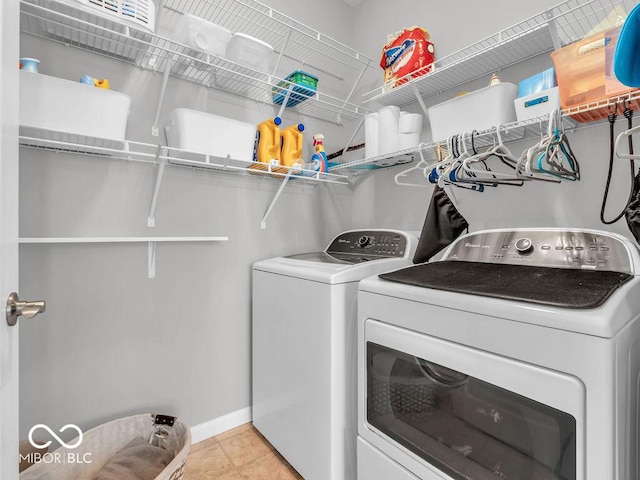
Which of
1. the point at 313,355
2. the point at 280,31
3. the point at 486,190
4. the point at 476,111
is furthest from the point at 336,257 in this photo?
the point at 280,31

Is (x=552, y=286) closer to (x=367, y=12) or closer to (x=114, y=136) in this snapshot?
(x=114, y=136)

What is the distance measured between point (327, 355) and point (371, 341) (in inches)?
9.2

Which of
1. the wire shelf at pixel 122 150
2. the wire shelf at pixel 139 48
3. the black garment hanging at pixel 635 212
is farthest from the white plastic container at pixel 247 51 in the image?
the black garment hanging at pixel 635 212

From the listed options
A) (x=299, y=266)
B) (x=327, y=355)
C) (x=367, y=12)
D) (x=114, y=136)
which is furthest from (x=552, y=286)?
(x=367, y=12)

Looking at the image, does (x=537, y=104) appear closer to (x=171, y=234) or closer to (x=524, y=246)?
(x=524, y=246)

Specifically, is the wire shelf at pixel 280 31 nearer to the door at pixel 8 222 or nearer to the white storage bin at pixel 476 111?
the white storage bin at pixel 476 111

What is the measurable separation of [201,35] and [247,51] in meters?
0.22

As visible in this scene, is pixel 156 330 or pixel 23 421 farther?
pixel 156 330

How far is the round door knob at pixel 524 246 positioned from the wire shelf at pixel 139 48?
1.33 m

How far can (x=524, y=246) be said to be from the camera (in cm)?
124

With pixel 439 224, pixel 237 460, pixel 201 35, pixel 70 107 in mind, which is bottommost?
pixel 237 460

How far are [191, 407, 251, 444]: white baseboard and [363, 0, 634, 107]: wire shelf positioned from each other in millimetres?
2095

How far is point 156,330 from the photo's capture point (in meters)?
1.69

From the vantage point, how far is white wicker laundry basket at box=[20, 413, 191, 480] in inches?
49.1
